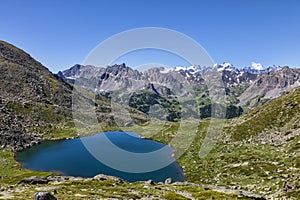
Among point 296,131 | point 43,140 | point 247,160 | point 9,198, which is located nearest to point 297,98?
point 296,131

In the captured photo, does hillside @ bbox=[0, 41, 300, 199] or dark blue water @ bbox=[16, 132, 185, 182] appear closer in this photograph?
hillside @ bbox=[0, 41, 300, 199]

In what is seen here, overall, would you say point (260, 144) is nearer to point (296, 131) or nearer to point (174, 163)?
point (296, 131)

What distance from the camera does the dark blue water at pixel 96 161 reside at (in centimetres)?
11862

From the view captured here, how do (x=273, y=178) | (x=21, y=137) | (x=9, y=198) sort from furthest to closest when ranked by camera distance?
(x=21, y=137) < (x=273, y=178) < (x=9, y=198)

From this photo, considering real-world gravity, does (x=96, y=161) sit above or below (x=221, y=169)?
above

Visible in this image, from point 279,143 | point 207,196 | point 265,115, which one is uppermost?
point 265,115

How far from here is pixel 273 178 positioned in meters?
74.1

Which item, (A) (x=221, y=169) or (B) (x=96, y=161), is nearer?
(A) (x=221, y=169)

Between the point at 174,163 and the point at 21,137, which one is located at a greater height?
the point at 21,137

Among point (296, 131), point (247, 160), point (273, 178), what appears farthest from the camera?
point (296, 131)

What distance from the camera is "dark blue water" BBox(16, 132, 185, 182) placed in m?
119

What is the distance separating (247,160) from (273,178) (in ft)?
105

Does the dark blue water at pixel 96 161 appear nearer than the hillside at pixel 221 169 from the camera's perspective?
No

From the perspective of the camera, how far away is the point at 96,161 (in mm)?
144500
